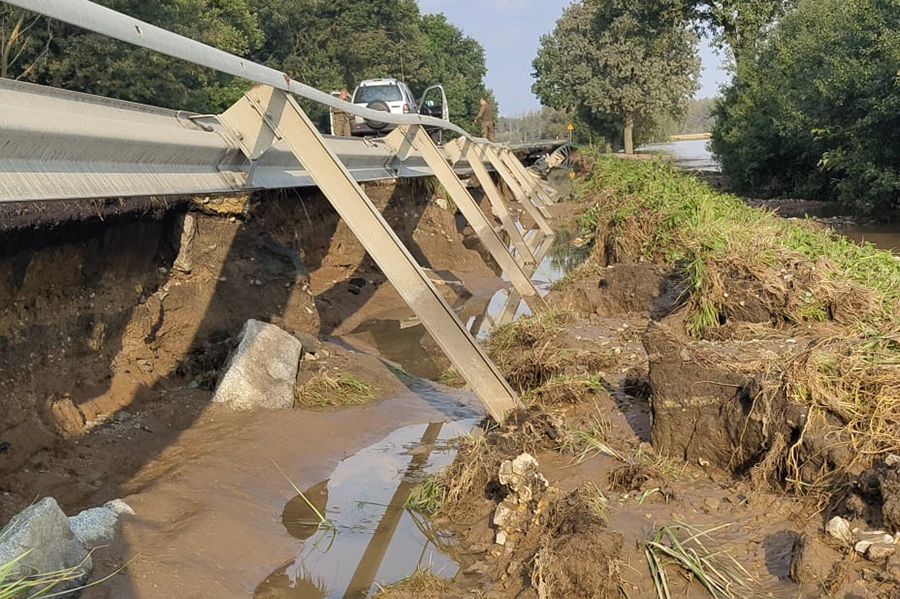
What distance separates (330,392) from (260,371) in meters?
0.67

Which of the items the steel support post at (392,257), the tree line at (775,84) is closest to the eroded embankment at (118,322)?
the steel support post at (392,257)

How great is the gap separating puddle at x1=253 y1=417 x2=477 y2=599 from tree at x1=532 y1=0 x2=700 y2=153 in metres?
41.5

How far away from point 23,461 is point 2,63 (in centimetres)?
1870

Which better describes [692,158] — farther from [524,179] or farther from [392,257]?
[392,257]

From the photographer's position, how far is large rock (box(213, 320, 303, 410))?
6605mm

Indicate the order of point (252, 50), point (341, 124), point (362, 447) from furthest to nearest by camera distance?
point (252, 50), point (341, 124), point (362, 447)

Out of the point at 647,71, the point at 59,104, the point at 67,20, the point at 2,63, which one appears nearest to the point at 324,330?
the point at 59,104

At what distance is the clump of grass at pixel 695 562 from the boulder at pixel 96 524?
2828 mm

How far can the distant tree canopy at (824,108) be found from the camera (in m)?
15.4

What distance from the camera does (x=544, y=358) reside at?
7242 millimetres

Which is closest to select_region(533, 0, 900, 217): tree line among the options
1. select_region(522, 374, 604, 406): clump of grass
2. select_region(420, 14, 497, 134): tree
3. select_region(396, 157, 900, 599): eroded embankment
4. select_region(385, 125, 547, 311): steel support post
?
select_region(385, 125, 547, 311): steel support post

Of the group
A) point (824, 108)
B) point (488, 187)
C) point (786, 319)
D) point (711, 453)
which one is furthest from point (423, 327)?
point (824, 108)

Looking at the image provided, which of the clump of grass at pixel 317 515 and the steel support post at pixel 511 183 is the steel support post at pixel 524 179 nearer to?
the steel support post at pixel 511 183

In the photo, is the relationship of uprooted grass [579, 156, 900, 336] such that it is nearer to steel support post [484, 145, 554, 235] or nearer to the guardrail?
the guardrail
